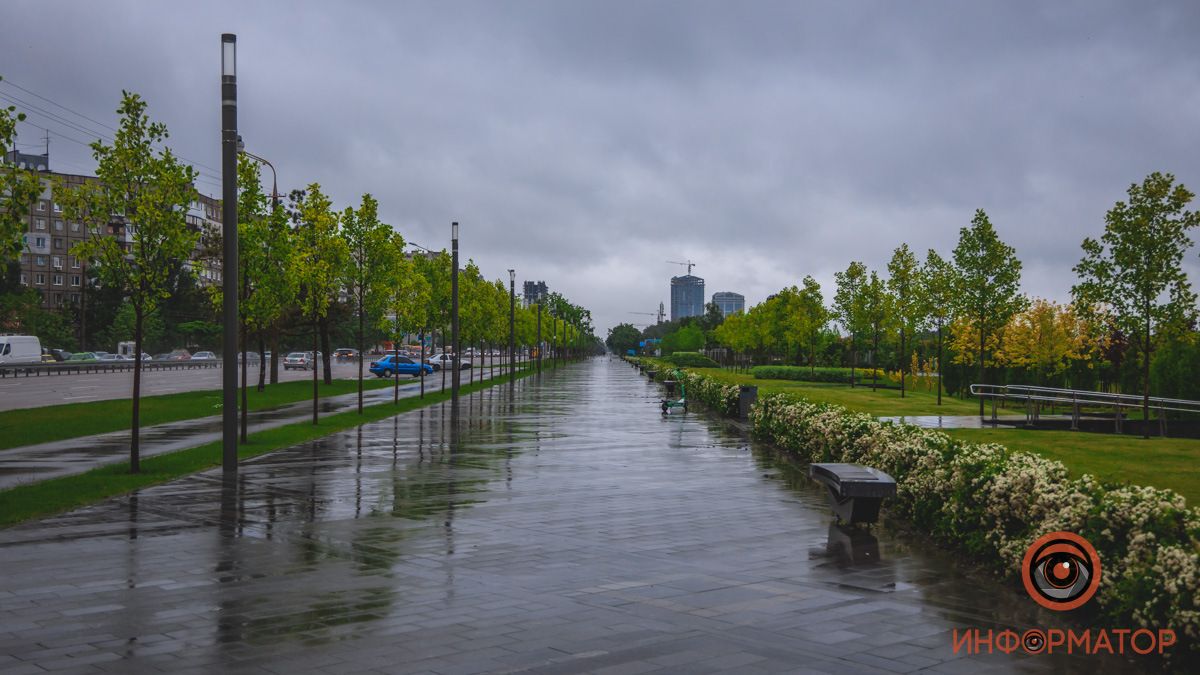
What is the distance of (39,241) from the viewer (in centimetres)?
12081

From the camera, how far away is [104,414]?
2612 centimetres

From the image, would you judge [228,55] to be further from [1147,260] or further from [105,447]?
[1147,260]

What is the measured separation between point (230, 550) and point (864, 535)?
6.40 metres

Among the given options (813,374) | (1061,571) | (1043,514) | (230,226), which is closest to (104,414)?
(230,226)

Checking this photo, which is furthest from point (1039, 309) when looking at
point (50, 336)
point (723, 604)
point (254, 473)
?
point (50, 336)

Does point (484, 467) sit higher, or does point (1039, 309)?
point (1039, 309)

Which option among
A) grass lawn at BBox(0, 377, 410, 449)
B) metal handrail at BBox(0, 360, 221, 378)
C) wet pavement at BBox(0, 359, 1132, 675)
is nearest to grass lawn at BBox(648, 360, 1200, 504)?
wet pavement at BBox(0, 359, 1132, 675)

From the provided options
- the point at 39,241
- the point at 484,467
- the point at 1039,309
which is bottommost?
the point at 484,467

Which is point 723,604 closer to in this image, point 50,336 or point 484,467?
point 484,467

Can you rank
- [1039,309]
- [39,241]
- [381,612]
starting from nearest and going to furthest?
[381,612]
[1039,309]
[39,241]

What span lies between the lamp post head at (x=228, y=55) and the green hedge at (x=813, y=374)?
44.8 meters

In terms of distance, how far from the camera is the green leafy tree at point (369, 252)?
27.3m

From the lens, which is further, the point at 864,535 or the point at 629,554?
the point at 864,535

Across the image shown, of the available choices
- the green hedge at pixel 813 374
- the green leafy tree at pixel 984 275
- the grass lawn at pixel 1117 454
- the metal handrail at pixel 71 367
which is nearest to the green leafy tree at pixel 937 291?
the green leafy tree at pixel 984 275
